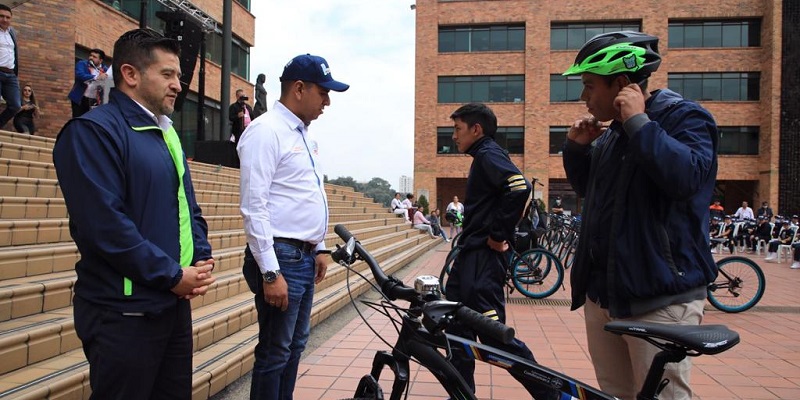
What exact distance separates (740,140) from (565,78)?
1122 cm

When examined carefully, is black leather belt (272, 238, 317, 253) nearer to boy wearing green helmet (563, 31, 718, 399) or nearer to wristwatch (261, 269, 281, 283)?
wristwatch (261, 269, 281, 283)

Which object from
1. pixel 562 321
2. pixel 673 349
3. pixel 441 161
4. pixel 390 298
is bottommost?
pixel 562 321

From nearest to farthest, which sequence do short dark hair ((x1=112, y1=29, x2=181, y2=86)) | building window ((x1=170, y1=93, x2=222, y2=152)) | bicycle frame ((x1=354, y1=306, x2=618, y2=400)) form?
bicycle frame ((x1=354, y1=306, x2=618, y2=400)), short dark hair ((x1=112, y1=29, x2=181, y2=86)), building window ((x1=170, y1=93, x2=222, y2=152))

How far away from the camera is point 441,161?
3400 centimetres

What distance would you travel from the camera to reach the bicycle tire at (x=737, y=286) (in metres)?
7.14

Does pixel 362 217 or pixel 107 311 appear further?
pixel 362 217

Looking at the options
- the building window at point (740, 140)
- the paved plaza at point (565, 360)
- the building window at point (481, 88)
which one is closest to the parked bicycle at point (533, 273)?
the paved plaza at point (565, 360)

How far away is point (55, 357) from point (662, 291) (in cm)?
322

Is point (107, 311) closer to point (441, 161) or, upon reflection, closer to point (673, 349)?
point (673, 349)

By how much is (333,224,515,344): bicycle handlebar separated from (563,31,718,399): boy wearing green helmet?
688 millimetres

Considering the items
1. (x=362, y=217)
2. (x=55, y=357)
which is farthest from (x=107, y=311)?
(x=362, y=217)

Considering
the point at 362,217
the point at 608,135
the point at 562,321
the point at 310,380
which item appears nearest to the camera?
the point at 608,135

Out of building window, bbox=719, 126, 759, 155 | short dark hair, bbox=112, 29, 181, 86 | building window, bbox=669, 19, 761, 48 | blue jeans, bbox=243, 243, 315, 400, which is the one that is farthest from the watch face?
building window, bbox=669, 19, 761, 48

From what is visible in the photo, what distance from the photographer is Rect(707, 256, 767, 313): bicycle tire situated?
714cm
